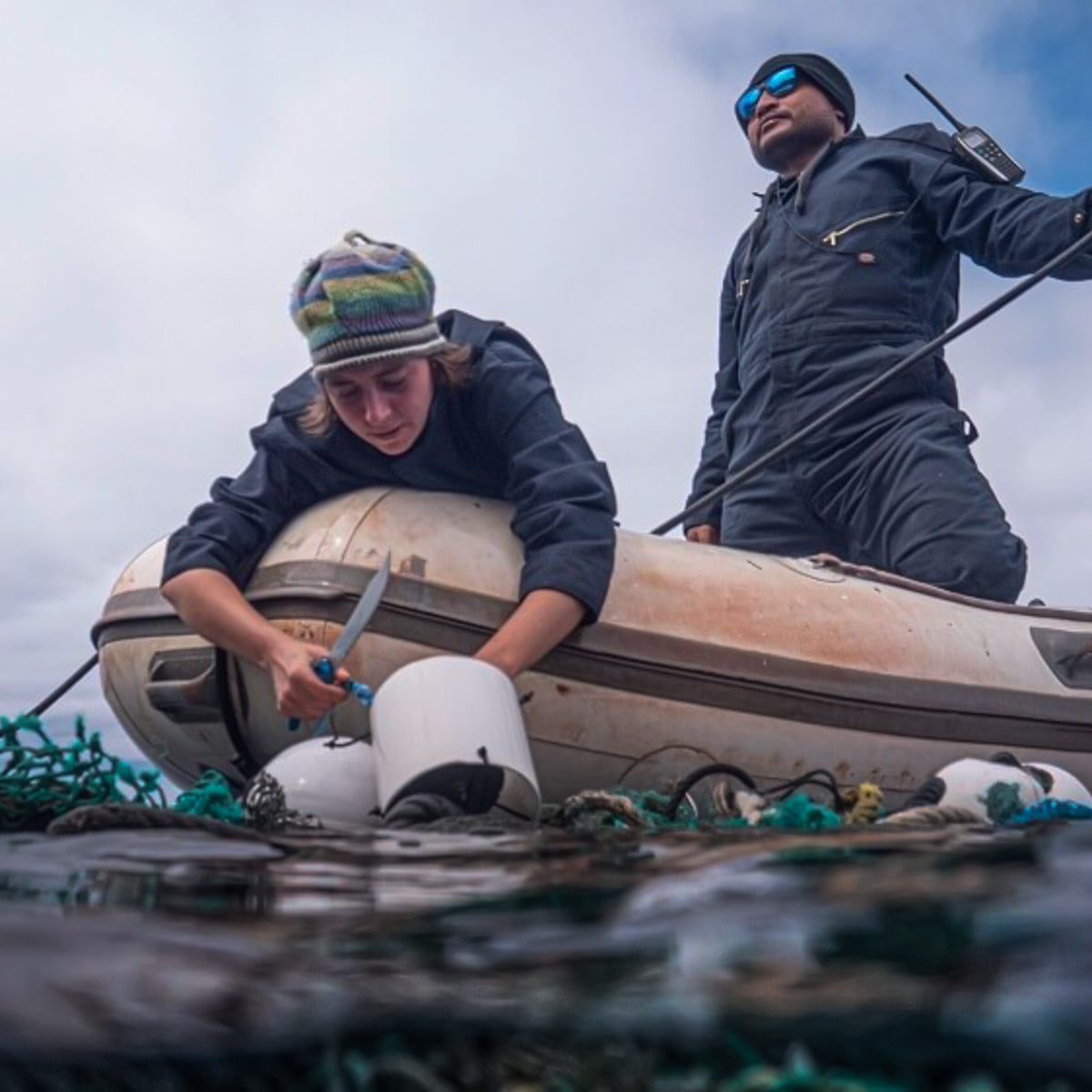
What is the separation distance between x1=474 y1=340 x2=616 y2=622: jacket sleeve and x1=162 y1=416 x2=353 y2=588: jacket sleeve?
0.42m

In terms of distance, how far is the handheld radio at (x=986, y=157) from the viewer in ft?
12.8

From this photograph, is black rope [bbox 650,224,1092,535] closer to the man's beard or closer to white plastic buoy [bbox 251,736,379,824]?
the man's beard

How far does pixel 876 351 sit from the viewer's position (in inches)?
157

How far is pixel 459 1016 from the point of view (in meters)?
0.75

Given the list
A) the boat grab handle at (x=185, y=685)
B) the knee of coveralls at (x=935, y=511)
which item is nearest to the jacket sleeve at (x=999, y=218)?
the knee of coveralls at (x=935, y=511)

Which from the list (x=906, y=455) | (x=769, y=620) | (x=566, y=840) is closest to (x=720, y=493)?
(x=906, y=455)

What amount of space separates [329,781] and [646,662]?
0.87 m

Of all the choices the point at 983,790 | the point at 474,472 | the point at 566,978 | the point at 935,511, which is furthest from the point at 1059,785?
the point at 566,978

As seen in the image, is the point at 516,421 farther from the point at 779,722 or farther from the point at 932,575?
the point at 932,575

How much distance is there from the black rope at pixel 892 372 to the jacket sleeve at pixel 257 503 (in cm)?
108

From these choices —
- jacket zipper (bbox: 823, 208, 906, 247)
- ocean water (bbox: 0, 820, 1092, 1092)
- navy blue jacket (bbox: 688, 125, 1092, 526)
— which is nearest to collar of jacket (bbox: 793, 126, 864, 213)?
navy blue jacket (bbox: 688, 125, 1092, 526)

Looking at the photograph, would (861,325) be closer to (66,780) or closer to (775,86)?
(775,86)

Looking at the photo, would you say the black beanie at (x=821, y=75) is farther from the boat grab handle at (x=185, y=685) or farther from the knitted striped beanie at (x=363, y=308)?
the boat grab handle at (x=185, y=685)

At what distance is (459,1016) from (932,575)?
3.05m
